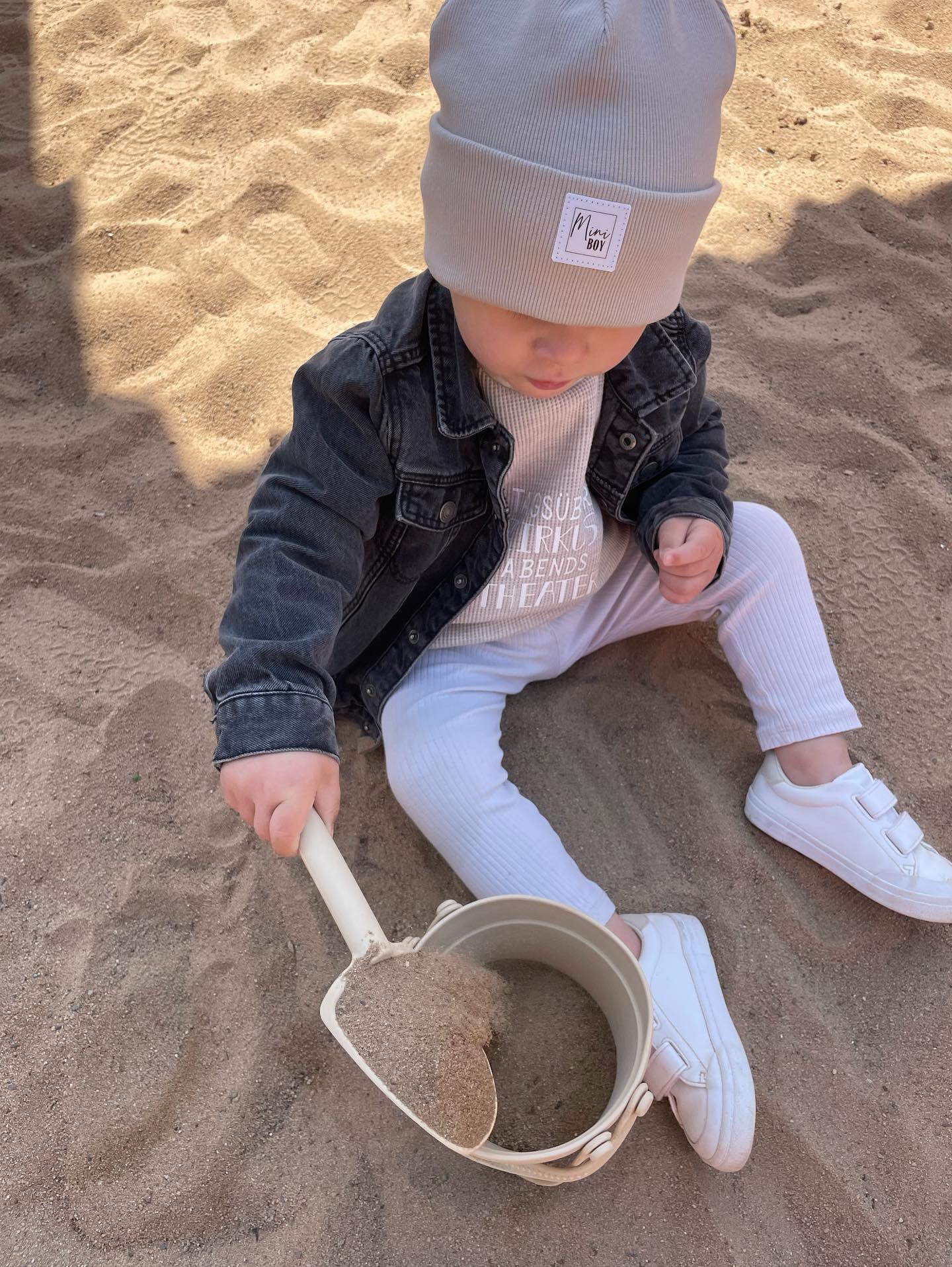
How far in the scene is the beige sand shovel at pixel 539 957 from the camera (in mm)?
958

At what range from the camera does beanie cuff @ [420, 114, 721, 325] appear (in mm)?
906

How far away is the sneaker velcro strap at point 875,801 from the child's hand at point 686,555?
0.35 meters

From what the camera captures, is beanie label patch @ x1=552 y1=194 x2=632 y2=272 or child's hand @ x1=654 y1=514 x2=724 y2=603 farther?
child's hand @ x1=654 y1=514 x2=724 y2=603

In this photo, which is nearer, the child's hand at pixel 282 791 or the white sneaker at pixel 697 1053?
the child's hand at pixel 282 791

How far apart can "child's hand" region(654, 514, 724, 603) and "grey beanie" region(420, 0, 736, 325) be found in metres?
0.38

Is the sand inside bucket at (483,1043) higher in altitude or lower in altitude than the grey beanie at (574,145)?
lower

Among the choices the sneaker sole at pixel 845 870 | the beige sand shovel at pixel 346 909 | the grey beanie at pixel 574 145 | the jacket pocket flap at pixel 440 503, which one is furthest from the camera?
the sneaker sole at pixel 845 870

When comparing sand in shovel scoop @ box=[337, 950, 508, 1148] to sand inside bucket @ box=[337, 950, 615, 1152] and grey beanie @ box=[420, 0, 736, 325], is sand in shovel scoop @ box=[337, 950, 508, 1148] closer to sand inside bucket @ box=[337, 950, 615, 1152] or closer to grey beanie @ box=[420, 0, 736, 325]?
sand inside bucket @ box=[337, 950, 615, 1152]

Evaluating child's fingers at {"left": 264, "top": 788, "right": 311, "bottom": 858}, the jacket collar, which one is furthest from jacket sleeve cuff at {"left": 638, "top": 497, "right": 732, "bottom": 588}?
child's fingers at {"left": 264, "top": 788, "right": 311, "bottom": 858}

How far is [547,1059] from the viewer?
3.72 feet

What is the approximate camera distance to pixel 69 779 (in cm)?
139

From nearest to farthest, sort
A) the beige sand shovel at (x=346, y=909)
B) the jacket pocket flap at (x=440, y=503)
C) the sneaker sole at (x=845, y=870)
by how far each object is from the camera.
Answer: the beige sand shovel at (x=346, y=909) < the jacket pocket flap at (x=440, y=503) < the sneaker sole at (x=845, y=870)

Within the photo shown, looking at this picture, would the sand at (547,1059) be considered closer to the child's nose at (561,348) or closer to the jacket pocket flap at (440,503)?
the jacket pocket flap at (440,503)

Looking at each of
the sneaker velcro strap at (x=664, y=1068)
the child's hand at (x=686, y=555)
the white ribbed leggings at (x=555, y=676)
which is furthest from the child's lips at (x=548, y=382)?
the sneaker velcro strap at (x=664, y=1068)
